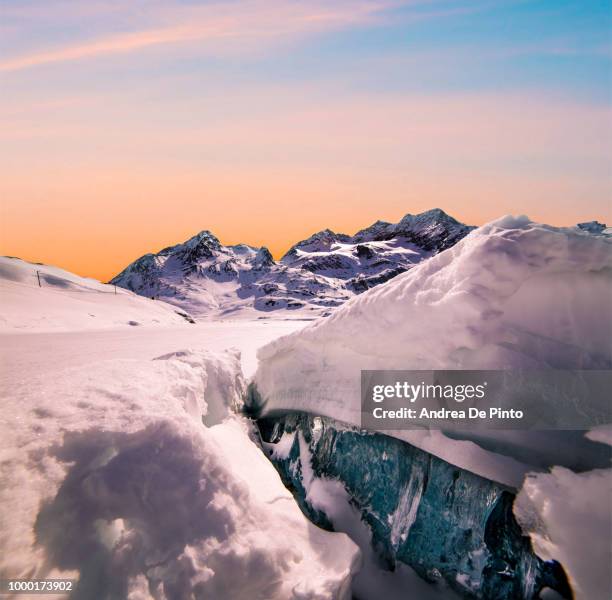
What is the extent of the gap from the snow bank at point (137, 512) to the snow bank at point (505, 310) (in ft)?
3.89

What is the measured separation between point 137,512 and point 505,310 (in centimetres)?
251

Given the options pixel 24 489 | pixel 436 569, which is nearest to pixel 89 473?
pixel 24 489

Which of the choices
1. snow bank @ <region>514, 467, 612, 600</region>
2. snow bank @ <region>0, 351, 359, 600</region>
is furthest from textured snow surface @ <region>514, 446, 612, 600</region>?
snow bank @ <region>0, 351, 359, 600</region>

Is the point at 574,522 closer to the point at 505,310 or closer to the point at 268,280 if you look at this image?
the point at 505,310

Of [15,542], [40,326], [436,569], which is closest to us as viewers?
[15,542]

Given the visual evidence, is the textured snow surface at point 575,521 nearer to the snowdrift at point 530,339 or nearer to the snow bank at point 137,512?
the snowdrift at point 530,339

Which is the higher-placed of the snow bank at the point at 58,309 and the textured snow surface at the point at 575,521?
the textured snow surface at the point at 575,521

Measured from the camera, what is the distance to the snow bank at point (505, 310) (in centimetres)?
218

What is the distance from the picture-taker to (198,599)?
5.60 ft

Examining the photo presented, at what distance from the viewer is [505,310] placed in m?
2.37

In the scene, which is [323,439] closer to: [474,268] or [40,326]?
[474,268]

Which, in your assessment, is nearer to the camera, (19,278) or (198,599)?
(198,599)

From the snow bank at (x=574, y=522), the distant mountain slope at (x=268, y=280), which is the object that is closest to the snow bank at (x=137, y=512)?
the snow bank at (x=574, y=522)

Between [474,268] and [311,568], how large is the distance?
2109 millimetres
